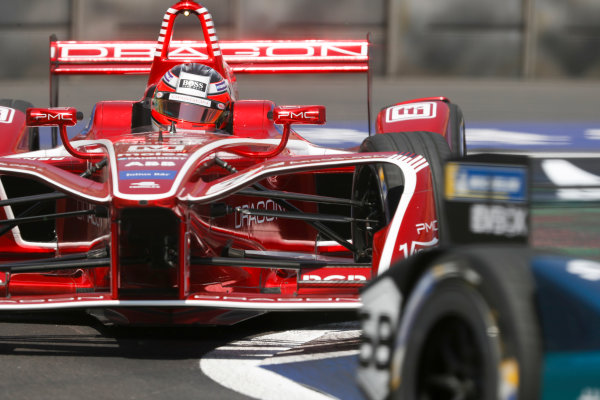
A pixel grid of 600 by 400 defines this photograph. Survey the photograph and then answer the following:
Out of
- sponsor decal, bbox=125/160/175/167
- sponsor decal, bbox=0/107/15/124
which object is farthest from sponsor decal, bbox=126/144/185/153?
sponsor decal, bbox=0/107/15/124

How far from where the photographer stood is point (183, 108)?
645 centimetres

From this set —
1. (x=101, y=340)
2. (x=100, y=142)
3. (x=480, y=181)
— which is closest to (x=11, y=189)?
(x=100, y=142)

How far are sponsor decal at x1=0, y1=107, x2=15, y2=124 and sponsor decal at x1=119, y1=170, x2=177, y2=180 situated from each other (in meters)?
2.40

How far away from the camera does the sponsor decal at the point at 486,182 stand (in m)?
2.89

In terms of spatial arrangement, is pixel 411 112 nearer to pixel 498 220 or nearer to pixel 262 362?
pixel 262 362

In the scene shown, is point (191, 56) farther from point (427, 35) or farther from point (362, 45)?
point (427, 35)

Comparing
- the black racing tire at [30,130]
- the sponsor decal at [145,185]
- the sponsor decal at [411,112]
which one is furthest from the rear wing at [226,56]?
the sponsor decal at [145,185]

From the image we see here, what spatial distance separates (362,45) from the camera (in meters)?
7.59

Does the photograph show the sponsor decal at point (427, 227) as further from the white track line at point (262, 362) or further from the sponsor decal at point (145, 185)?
the sponsor decal at point (145, 185)

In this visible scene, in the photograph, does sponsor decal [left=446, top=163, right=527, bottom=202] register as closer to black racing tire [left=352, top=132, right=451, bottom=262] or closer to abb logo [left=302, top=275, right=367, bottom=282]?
black racing tire [left=352, top=132, right=451, bottom=262]

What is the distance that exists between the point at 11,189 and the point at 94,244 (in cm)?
140

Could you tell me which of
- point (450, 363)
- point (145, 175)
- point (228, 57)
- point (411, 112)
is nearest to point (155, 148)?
point (145, 175)

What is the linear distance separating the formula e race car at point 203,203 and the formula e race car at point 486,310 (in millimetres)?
1539

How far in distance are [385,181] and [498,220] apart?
2.51 m
